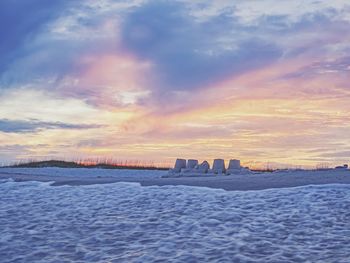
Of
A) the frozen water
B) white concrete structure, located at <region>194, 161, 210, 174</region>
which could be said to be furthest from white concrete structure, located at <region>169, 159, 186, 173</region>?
the frozen water

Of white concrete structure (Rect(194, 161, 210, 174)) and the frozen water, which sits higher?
white concrete structure (Rect(194, 161, 210, 174))

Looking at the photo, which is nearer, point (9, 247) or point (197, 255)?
point (197, 255)

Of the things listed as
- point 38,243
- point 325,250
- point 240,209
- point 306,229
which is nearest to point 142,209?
point 240,209

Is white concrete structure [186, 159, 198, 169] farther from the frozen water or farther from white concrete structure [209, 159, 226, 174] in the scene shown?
the frozen water

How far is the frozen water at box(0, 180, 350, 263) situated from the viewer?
771cm

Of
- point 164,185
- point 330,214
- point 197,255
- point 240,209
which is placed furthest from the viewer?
point 164,185

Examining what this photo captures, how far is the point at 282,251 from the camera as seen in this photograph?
7.59m

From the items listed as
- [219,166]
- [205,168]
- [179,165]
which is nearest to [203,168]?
[205,168]

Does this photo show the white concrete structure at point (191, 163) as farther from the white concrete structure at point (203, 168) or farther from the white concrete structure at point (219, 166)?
the white concrete structure at point (219, 166)

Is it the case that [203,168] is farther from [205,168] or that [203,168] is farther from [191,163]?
[191,163]

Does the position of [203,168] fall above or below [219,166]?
below

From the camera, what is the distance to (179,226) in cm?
934

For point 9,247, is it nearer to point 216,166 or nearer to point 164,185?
point 164,185

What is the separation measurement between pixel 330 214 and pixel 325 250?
2.16 m
